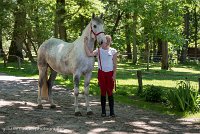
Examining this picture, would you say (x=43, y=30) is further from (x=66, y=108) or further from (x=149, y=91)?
(x=66, y=108)

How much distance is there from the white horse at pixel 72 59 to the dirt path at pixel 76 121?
0.57 m

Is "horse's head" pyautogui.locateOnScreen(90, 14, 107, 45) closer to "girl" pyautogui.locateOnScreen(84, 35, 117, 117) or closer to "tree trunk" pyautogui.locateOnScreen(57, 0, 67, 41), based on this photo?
"girl" pyautogui.locateOnScreen(84, 35, 117, 117)

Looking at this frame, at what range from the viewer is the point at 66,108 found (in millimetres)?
11648

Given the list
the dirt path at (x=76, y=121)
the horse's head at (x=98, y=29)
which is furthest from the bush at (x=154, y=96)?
the horse's head at (x=98, y=29)

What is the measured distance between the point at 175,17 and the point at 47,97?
1997 centimetres

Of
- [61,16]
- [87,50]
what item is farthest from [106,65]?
[61,16]

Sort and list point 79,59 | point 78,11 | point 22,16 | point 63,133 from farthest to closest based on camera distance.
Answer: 1. point 22,16
2. point 78,11
3. point 79,59
4. point 63,133

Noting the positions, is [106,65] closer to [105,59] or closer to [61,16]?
[105,59]

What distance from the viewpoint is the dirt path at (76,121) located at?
332 inches

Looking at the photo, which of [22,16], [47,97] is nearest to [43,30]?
[22,16]

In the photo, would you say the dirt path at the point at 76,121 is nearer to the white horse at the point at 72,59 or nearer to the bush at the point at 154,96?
the white horse at the point at 72,59

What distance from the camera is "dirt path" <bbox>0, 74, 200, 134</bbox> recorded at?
8445 mm

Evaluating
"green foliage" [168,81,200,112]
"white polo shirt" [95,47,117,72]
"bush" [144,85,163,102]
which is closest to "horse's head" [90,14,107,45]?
"white polo shirt" [95,47,117,72]

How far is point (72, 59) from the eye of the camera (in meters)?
10.6
